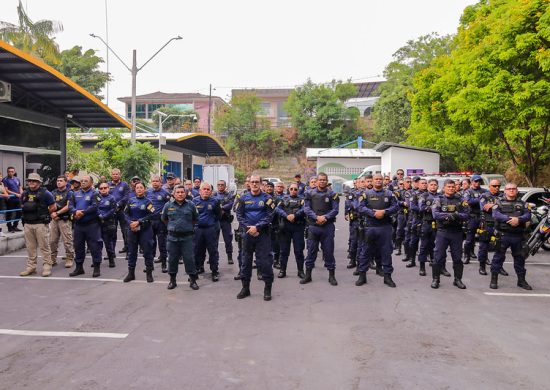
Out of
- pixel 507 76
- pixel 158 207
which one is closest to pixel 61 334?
pixel 158 207

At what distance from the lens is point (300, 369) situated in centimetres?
445

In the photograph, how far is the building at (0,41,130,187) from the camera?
1464 cm

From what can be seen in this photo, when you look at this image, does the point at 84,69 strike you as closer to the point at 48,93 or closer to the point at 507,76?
the point at 48,93

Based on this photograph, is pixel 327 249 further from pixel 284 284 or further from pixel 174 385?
pixel 174 385

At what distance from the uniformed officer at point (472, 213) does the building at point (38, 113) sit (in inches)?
476

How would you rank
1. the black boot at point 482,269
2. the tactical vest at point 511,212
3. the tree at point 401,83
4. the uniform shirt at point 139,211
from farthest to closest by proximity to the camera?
the tree at point 401,83, the black boot at point 482,269, the uniform shirt at point 139,211, the tactical vest at point 511,212

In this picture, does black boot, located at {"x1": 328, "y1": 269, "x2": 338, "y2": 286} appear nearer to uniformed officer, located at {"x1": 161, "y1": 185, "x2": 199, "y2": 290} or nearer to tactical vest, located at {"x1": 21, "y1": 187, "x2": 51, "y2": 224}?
uniformed officer, located at {"x1": 161, "y1": 185, "x2": 199, "y2": 290}

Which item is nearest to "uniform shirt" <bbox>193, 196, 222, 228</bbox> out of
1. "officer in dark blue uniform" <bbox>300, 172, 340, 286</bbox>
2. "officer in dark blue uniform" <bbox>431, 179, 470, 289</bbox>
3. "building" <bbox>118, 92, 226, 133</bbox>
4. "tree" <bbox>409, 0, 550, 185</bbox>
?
"officer in dark blue uniform" <bbox>300, 172, 340, 286</bbox>

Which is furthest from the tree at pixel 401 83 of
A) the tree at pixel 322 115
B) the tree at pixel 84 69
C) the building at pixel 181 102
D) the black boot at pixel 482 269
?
the black boot at pixel 482 269

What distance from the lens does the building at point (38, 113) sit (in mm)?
14641

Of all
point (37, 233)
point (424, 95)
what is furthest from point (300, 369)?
point (424, 95)

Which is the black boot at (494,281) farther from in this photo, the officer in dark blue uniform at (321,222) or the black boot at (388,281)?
the officer in dark blue uniform at (321,222)

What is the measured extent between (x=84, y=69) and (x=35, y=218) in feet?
137

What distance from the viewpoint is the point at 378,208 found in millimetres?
8250
